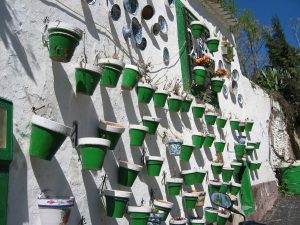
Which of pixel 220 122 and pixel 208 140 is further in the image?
pixel 220 122

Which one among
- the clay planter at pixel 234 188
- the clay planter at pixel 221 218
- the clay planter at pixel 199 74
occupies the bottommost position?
the clay planter at pixel 221 218

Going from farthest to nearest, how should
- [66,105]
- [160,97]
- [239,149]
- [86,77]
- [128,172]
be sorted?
[239,149] → [160,97] → [128,172] → [66,105] → [86,77]

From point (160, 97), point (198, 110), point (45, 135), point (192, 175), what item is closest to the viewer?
point (45, 135)

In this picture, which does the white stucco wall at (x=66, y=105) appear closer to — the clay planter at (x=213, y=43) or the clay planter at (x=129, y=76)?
the clay planter at (x=129, y=76)

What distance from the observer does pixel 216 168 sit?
253 inches

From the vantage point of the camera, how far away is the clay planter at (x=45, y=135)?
2475mm

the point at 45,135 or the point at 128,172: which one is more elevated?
the point at 45,135

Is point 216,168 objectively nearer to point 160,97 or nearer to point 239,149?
point 239,149

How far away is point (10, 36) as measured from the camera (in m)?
2.71

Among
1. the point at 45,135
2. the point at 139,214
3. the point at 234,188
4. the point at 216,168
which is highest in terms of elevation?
the point at 45,135

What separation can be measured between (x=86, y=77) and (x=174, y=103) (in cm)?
230

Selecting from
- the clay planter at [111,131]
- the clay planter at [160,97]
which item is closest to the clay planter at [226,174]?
the clay planter at [160,97]

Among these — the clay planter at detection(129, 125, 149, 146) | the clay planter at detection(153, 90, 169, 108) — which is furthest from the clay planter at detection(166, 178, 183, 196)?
the clay planter at detection(153, 90, 169, 108)

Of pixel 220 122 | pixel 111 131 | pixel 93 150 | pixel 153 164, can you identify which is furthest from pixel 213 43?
pixel 93 150
